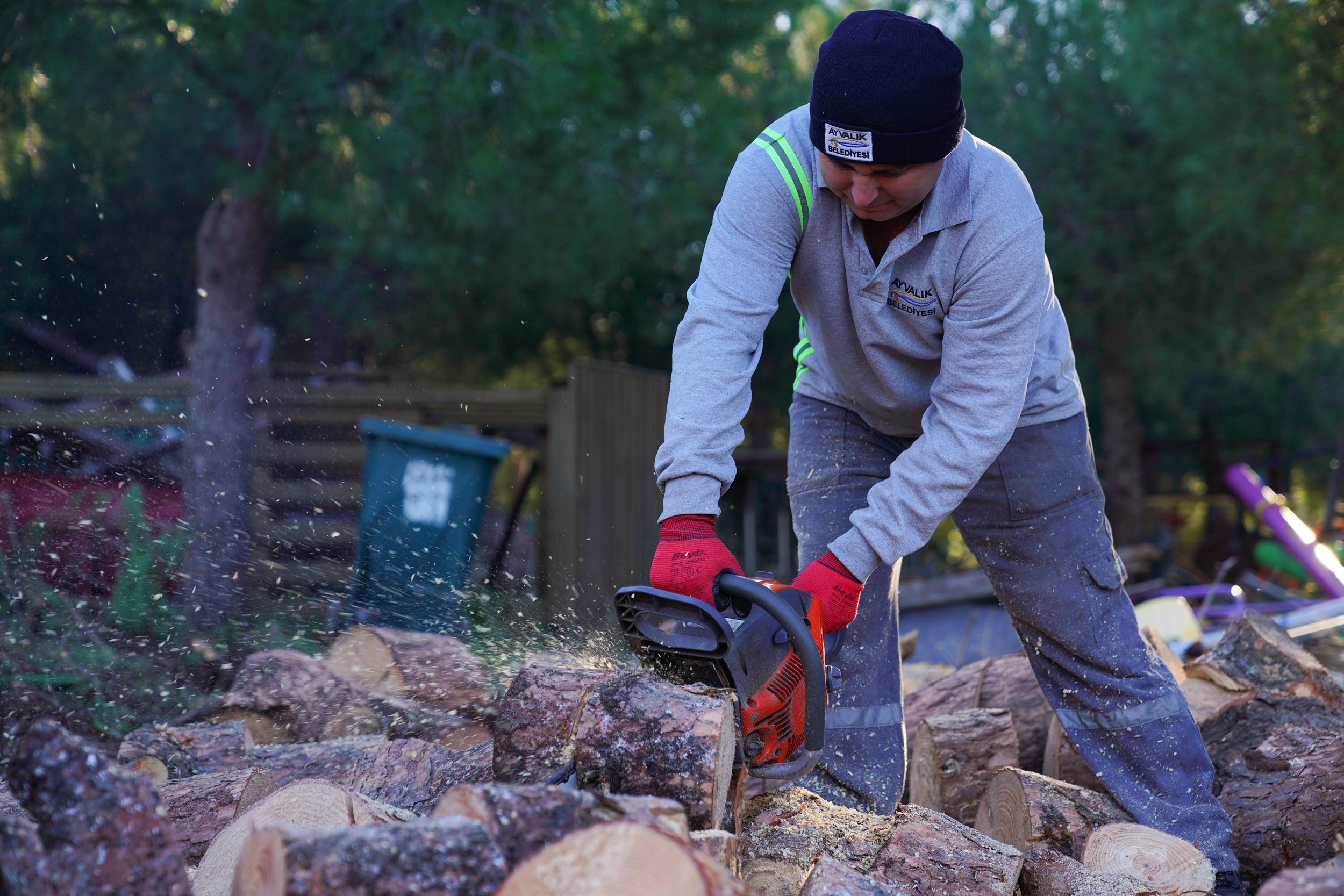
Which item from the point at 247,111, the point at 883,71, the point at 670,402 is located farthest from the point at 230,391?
the point at 883,71

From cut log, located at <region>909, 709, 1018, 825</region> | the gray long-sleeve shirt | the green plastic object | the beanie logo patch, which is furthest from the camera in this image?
the green plastic object

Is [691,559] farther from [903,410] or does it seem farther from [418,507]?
[418,507]

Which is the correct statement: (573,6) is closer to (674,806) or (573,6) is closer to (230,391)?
(230,391)

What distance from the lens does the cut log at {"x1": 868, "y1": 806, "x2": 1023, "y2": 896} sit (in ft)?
6.46

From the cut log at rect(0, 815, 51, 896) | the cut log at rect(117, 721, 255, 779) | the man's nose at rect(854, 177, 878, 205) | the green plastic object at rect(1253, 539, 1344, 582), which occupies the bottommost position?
the cut log at rect(117, 721, 255, 779)

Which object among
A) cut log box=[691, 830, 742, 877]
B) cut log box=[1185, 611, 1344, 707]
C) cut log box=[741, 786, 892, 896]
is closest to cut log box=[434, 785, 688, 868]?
cut log box=[691, 830, 742, 877]

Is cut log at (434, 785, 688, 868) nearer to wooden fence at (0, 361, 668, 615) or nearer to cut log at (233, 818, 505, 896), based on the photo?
cut log at (233, 818, 505, 896)

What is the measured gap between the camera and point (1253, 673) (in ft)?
10.2

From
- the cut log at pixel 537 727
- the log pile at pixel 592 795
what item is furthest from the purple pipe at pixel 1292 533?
the cut log at pixel 537 727

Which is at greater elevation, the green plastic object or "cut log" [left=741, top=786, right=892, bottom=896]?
the green plastic object

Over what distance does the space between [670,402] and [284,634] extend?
3538 millimetres

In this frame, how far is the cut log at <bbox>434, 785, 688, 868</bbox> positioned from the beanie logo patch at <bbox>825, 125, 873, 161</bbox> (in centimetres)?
125

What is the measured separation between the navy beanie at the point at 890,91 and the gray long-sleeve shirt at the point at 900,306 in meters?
0.22

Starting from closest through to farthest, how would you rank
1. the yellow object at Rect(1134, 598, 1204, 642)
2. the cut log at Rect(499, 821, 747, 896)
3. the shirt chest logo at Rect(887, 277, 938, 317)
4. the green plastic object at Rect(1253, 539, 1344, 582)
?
the cut log at Rect(499, 821, 747, 896), the shirt chest logo at Rect(887, 277, 938, 317), the yellow object at Rect(1134, 598, 1204, 642), the green plastic object at Rect(1253, 539, 1344, 582)
